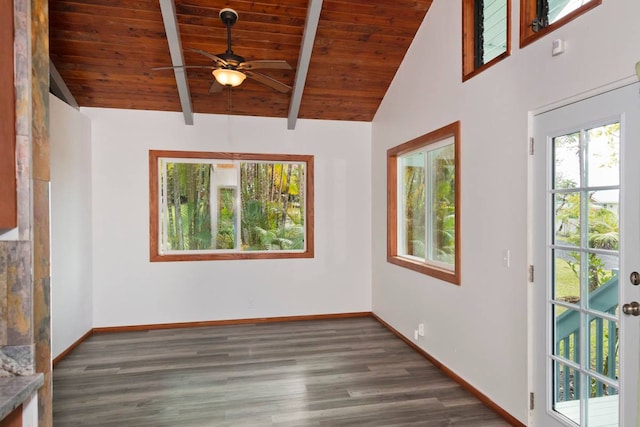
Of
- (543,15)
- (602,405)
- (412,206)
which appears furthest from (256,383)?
(543,15)

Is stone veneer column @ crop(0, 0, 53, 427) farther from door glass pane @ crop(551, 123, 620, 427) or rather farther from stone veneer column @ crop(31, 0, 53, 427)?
door glass pane @ crop(551, 123, 620, 427)

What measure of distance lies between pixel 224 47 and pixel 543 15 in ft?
9.48

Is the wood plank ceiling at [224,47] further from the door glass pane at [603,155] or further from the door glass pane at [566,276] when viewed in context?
the door glass pane at [566,276]

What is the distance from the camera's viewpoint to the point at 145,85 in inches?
165

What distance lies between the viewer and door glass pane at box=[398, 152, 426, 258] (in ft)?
13.4

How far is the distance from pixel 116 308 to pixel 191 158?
2.09 metres

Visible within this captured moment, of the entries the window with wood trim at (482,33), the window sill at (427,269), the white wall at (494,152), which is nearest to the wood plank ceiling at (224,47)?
the white wall at (494,152)

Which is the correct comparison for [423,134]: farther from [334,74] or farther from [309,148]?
[309,148]

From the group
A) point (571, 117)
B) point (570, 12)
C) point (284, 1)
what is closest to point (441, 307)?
point (571, 117)

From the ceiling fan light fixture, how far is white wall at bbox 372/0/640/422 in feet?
6.05

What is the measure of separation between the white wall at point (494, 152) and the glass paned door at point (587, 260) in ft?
0.41

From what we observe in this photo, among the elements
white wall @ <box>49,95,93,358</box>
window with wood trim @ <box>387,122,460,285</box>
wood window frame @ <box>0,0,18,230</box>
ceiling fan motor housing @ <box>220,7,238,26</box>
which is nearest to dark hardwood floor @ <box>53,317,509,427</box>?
white wall @ <box>49,95,93,358</box>

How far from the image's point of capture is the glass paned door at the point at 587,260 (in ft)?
5.80

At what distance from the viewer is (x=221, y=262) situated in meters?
4.76
